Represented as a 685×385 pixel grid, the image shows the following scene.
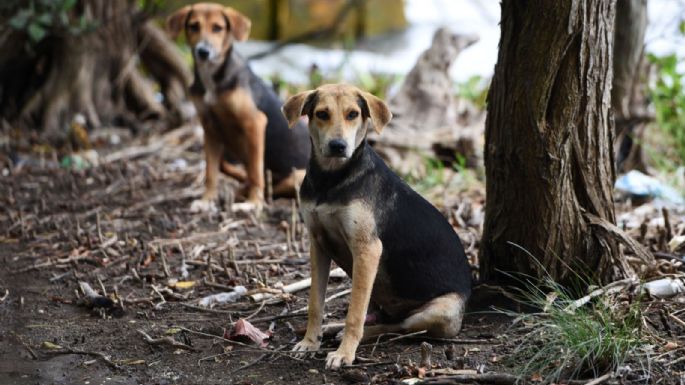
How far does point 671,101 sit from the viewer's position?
8.75 meters

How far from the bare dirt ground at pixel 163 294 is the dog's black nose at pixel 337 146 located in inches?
40.0

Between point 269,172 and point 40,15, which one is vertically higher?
point 40,15

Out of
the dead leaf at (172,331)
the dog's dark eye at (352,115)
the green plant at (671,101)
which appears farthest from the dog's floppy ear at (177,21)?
the green plant at (671,101)

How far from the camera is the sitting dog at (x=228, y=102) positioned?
738cm

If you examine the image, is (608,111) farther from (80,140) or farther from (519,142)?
(80,140)

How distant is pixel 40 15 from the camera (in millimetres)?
9219

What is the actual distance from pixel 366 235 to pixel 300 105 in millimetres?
750

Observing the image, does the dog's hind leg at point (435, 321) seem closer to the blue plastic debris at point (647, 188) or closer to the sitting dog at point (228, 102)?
the sitting dog at point (228, 102)

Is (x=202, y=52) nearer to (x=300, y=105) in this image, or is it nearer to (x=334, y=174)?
(x=300, y=105)

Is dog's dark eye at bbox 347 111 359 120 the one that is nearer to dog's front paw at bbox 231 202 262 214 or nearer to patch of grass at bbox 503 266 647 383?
patch of grass at bbox 503 266 647 383

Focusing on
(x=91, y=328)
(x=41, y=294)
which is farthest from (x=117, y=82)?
(x=91, y=328)

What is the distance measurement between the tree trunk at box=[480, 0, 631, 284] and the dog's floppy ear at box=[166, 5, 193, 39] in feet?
11.3

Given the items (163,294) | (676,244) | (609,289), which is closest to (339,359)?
(609,289)

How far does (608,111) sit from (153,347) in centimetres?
273
